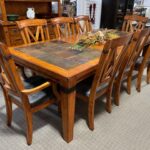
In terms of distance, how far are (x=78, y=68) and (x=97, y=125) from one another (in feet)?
2.66

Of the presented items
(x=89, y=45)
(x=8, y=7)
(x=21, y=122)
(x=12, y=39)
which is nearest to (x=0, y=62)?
(x=21, y=122)

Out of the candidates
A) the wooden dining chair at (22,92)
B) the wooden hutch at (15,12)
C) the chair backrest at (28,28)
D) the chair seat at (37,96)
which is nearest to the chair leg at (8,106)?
the wooden dining chair at (22,92)

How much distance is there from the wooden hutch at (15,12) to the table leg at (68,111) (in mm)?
2158

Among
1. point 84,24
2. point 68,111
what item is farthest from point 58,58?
point 84,24

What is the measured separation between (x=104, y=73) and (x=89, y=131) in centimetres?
68

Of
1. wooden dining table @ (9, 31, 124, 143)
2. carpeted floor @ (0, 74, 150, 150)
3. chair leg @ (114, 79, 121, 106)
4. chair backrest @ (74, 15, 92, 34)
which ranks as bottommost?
carpeted floor @ (0, 74, 150, 150)

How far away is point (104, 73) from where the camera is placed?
1.53 m

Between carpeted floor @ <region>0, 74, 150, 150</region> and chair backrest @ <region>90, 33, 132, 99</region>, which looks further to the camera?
carpeted floor @ <region>0, 74, 150, 150</region>

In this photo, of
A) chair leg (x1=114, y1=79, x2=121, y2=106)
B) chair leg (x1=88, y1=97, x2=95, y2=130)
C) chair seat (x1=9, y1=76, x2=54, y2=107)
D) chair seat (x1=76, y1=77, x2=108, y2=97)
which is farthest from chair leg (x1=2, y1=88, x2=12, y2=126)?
chair leg (x1=114, y1=79, x2=121, y2=106)

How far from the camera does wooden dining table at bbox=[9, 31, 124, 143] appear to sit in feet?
4.40

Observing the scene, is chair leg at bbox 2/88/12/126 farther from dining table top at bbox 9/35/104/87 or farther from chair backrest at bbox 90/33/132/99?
chair backrest at bbox 90/33/132/99

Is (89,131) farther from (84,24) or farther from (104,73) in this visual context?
(84,24)

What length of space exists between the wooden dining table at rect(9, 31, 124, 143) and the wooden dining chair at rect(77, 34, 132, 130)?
10 cm

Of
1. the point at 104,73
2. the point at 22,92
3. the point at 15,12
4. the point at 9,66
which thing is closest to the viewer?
the point at 9,66
